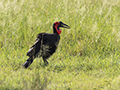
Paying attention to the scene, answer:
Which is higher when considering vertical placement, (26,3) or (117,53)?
(26,3)

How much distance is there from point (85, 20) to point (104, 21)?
21.1 inches

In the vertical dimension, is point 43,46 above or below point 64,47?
above

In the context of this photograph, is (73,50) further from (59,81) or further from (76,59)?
(59,81)

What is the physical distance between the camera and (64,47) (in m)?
6.02

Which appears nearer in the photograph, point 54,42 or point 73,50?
point 54,42

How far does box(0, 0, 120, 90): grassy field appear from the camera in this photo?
4.07 meters

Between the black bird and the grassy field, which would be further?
the black bird

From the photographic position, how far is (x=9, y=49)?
5.92 metres

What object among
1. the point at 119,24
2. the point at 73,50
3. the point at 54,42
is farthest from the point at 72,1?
the point at 54,42

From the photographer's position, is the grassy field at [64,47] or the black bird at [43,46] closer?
the grassy field at [64,47]

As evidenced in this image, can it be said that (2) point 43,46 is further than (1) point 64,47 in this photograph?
No

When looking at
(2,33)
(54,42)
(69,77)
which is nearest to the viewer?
(69,77)

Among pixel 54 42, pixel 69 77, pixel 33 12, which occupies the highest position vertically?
pixel 33 12

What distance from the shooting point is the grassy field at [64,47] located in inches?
160
